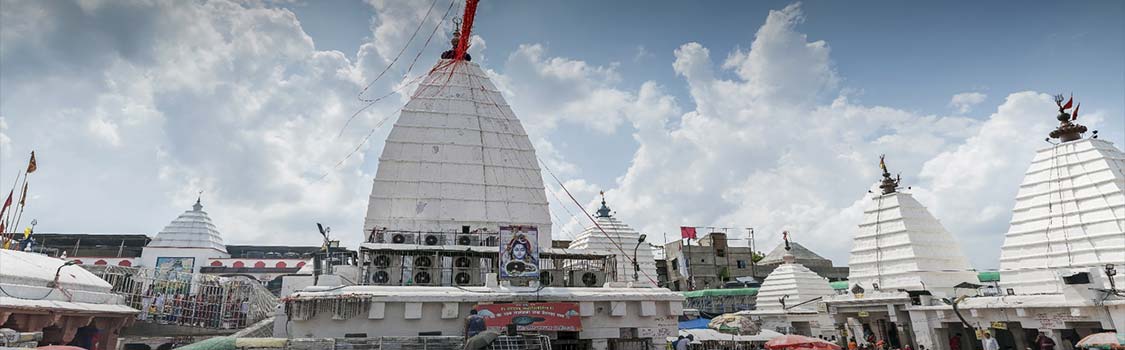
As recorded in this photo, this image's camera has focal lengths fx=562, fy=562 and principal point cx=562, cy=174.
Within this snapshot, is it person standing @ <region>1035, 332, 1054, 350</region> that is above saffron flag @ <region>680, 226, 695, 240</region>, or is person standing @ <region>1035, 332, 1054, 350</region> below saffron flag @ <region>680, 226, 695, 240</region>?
below

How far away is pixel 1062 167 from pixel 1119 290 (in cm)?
731

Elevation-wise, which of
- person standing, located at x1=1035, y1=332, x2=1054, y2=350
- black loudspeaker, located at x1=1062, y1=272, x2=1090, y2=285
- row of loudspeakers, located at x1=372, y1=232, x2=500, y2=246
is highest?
row of loudspeakers, located at x1=372, y1=232, x2=500, y2=246

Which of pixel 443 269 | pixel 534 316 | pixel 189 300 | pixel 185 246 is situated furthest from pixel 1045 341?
pixel 185 246

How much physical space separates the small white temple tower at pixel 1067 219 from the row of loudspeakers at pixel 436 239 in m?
23.2

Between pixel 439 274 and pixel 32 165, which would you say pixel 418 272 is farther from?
pixel 32 165

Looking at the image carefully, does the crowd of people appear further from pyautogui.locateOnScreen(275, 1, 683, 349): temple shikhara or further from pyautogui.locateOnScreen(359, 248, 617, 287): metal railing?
pyautogui.locateOnScreen(359, 248, 617, 287): metal railing

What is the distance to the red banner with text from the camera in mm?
18922

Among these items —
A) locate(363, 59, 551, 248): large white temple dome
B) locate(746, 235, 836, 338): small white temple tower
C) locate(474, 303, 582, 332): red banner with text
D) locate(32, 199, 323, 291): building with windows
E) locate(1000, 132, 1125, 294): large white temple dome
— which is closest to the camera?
locate(474, 303, 582, 332): red banner with text

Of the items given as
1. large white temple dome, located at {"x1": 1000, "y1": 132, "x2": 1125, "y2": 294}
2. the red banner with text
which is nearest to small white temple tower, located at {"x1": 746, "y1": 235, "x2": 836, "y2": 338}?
large white temple dome, located at {"x1": 1000, "y1": 132, "x2": 1125, "y2": 294}

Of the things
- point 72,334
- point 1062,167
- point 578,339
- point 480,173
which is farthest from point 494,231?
point 1062,167

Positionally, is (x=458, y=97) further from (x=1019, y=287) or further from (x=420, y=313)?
(x=1019, y=287)

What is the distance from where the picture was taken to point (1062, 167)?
25578mm

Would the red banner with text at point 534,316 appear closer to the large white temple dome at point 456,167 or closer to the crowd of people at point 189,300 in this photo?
the large white temple dome at point 456,167

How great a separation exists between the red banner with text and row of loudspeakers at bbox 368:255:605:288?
11.6 feet
